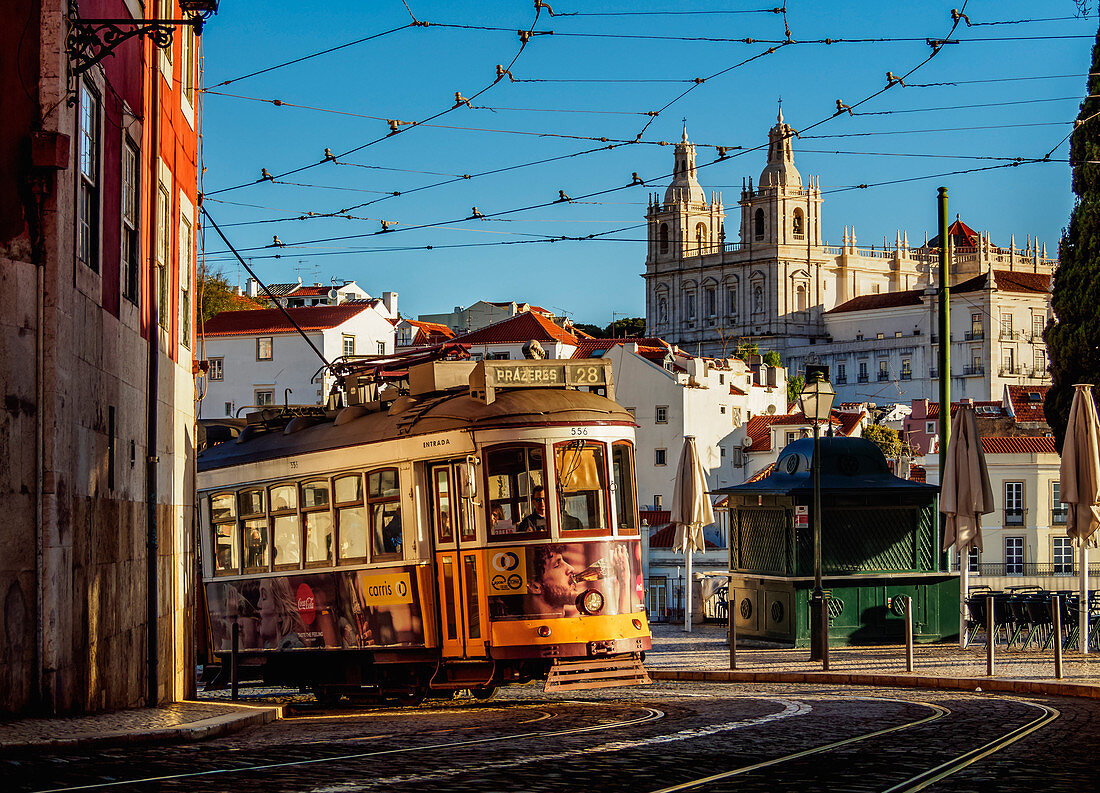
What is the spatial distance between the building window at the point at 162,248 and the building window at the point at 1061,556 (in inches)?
1988

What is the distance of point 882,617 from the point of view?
77.0 ft

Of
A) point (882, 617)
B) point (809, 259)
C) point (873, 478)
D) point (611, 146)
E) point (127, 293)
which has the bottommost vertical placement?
point (882, 617)

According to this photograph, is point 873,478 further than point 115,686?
Yes

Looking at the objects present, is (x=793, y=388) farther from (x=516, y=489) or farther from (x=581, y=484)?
(x=516, y=489)

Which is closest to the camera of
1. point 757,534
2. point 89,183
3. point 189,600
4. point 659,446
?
point 89,183

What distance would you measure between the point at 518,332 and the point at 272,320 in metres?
15.9

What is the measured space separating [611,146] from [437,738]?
42.7ft

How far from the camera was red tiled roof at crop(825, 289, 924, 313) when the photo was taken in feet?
481

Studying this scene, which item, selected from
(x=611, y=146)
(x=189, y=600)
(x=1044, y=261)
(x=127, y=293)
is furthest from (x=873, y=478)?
(x=1044, y=261)

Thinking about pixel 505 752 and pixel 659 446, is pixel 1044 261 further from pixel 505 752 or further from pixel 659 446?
pixel 505 752

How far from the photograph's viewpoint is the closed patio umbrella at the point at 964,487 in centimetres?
2159

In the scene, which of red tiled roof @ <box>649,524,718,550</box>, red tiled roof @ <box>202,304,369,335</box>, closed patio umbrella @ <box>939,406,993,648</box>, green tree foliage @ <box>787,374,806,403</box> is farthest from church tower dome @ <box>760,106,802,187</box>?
closed patio umbrella @ <box>939,406,993,648</box>

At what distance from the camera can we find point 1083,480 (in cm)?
2083

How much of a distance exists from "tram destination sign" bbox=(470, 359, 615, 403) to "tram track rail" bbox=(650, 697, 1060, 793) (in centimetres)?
472
